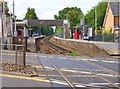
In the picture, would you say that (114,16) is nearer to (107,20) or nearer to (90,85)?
(107,20)

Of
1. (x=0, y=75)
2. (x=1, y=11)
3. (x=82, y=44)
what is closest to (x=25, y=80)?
(x=0, y=75)

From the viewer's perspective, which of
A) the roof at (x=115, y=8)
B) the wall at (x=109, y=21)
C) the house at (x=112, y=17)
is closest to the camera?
the house at (x=112, y=17)

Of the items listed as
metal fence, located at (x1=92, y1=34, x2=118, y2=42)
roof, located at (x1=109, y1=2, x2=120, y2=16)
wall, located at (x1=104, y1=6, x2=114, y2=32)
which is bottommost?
metal fence, located at (x1=92, y1=34, x2=118, y2=42)

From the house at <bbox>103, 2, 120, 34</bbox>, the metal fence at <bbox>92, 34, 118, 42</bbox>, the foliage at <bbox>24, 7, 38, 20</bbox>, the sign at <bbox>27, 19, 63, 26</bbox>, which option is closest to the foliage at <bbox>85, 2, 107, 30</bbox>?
the sign at <bbox>27, 19, 63, 26</bbox>

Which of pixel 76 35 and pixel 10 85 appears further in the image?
pixel 76 35

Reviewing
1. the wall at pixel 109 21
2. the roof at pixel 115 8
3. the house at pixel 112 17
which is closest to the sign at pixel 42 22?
the wall at pixel 109 21

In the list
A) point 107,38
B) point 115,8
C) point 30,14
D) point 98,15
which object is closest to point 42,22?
point 98,15

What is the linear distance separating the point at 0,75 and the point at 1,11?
35.6 m

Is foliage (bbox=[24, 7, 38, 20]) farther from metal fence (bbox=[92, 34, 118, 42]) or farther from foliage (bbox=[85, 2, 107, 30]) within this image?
metal fence (bbox=[92, 34, 118, 42])

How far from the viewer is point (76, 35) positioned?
99.9 metres

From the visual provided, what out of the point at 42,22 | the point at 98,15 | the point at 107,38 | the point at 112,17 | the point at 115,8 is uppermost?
the point at 115,8

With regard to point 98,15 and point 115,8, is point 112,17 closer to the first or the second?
point 115,8

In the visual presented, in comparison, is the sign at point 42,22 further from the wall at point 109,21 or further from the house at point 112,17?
the house at point 112,17

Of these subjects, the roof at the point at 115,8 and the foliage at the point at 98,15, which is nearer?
the roof at the point at 115,8
